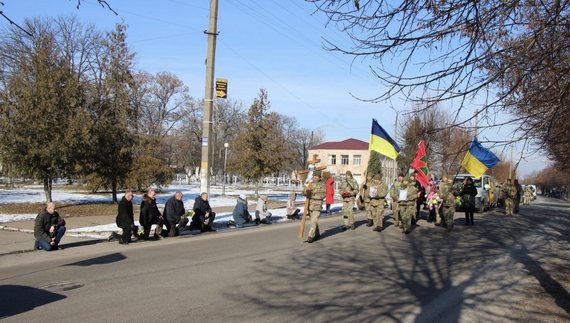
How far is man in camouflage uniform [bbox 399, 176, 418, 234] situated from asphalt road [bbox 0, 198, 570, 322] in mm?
1638

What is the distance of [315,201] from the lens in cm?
1235

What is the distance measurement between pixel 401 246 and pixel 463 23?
7.29 m

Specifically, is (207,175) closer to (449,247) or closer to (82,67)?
(449,247)

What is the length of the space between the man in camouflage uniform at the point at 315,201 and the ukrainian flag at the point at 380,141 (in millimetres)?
6193

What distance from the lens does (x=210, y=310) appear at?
A: 5789mm

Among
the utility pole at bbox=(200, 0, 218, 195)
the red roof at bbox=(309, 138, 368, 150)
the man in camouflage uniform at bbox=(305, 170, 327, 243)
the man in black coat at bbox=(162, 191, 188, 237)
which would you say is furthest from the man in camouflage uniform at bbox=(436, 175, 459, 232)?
the red roof at bbox=(309, 138, 368, 150)

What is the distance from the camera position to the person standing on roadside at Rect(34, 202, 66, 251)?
33.9 ft

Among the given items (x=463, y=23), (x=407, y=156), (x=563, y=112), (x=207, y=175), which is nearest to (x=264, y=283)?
(x=463, y=23)

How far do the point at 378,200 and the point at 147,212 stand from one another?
7191mm

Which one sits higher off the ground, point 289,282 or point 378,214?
point 378,214

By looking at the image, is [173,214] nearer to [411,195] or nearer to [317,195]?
[317,195]

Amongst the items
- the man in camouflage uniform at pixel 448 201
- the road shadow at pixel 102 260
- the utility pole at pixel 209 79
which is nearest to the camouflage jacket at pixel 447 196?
the man in camouflage uniform at pixel 448 201

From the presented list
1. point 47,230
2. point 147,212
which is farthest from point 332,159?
point 47,230

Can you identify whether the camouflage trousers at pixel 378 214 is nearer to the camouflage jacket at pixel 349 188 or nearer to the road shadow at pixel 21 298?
the camouflage jacket at pixel 349 188
